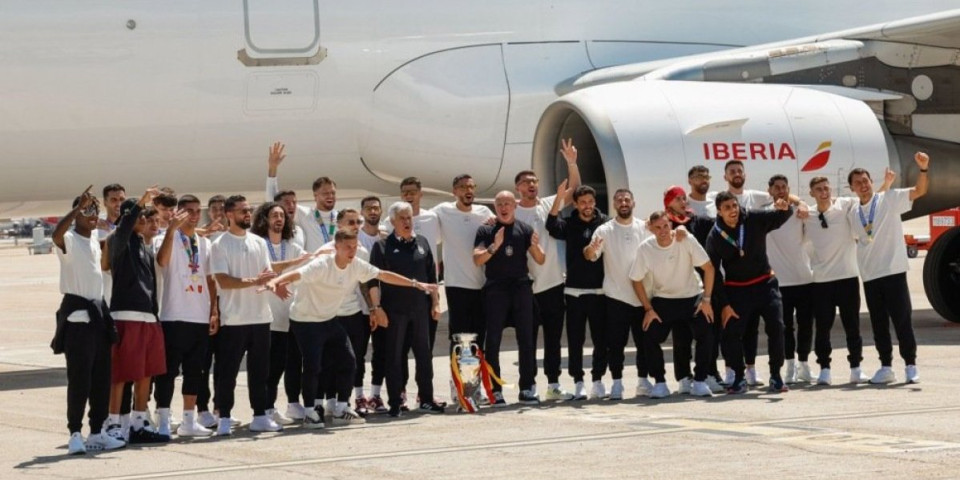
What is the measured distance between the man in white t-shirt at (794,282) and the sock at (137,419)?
4418 millimetres

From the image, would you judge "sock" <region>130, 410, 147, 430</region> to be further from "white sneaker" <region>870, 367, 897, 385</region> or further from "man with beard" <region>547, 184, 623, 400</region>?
"white sneaker" <region>870, 367, 897, 385</region>

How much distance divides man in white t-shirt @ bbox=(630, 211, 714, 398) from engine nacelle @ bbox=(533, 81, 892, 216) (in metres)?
2.37

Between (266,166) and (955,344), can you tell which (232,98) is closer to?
(266,166)

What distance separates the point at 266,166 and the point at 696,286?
5.13 metres

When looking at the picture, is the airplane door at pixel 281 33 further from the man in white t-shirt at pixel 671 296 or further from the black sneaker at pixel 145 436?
the black sneaker at pixel 145 436

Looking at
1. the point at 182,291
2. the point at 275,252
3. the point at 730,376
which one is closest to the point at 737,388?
the point at 730,376

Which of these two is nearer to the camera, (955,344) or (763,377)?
(763,377)

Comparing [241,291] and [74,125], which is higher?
[74,125]

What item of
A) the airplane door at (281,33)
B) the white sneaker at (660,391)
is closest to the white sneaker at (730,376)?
the white sneaker at (660,391)

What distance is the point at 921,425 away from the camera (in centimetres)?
867

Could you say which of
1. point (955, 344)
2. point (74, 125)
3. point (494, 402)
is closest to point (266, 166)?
point (74, 125)

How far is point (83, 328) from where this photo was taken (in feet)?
29.1

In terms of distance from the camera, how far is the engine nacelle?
13.0 metres

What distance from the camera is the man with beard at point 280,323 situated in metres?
10.1
